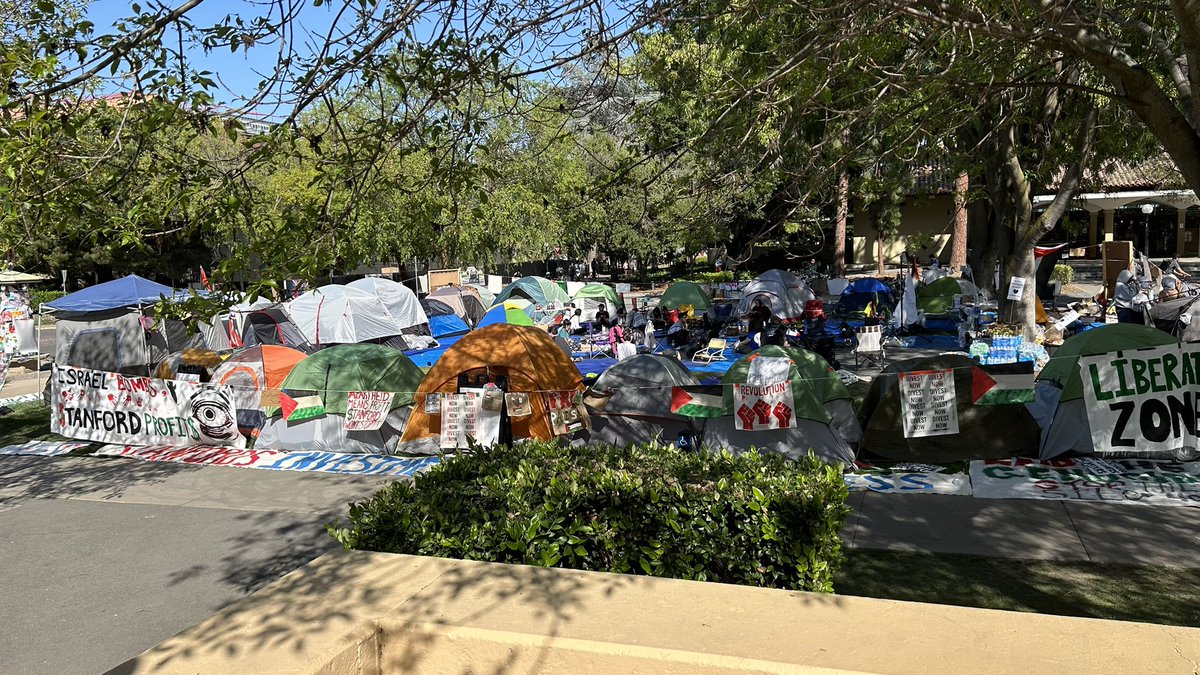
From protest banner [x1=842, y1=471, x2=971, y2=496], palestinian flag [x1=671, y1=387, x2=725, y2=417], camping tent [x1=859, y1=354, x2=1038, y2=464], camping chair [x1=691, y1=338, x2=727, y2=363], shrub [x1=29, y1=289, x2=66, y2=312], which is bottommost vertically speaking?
protest banner [x1=842, y1=471, x2=971, y2=496]

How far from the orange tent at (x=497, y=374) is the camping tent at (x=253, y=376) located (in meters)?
2.57

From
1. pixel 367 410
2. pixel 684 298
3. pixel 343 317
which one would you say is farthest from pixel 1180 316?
pixel 343 317

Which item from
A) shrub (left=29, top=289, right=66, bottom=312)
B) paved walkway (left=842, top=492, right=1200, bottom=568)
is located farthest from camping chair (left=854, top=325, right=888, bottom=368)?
shrub (left=29, top=289, right=66, bottom=312)

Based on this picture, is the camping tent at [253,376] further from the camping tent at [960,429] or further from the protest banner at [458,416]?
the camping tent at [960,429]

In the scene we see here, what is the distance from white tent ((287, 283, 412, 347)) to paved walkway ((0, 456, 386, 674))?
30.6 ft

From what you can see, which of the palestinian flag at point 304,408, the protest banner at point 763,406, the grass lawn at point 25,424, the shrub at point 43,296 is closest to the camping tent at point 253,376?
the palestinian flag at point 304,408

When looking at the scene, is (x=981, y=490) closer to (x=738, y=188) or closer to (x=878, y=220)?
(x=738, y=188)

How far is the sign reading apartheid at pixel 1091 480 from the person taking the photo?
8.71 meters

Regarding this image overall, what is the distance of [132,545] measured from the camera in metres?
8.94

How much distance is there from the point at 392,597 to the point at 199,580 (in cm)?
522

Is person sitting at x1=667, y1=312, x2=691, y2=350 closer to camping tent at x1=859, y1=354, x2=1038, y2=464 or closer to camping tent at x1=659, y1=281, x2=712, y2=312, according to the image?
camping tent at x1=659, y1=281, x2=712, y2=312

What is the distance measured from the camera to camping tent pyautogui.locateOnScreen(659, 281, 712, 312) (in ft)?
81.6

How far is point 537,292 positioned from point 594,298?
6.51 feet

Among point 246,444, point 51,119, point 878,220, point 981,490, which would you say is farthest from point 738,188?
point 878,220
